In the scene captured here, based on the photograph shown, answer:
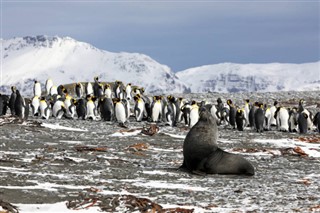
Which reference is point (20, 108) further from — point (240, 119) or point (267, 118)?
point (267, 118)

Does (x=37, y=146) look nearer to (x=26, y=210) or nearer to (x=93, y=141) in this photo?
(x=93, y=141)

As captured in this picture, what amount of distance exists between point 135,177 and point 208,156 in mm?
1701

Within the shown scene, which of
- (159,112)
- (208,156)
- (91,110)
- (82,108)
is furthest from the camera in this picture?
(82,108)

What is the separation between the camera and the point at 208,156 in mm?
12984

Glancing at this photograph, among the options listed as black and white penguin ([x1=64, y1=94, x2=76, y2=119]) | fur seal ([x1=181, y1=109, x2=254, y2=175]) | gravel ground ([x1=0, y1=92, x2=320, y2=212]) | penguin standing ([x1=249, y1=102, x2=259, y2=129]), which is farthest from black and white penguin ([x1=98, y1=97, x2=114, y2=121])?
fur seal ([x1=181, y1=109, x2=254, y2=175])

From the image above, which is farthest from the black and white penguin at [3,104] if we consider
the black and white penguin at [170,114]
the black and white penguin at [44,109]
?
the black and white penguin at [170,114]

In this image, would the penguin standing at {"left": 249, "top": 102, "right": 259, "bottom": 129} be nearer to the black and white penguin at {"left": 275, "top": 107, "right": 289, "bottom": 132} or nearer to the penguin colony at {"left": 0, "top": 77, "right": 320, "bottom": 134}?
the penguin colony at {"left": 0, "top": 77, "right": 320, "bottom": 134}

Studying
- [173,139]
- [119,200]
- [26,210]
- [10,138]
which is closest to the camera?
[26,210]

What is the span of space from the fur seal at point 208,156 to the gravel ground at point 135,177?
260mm

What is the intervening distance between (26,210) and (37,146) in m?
7.91

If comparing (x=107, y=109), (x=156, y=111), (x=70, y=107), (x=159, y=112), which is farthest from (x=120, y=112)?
(x=70, y=107)

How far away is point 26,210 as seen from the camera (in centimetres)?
882

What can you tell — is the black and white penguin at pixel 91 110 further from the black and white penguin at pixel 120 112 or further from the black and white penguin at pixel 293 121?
the black and white penguin at pixel 293 121

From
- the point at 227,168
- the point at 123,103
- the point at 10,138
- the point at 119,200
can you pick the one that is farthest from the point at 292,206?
the point at 123,103
